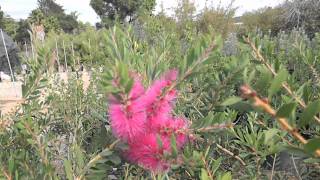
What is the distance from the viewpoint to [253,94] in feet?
1.37

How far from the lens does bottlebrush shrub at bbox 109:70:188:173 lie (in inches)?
25.5

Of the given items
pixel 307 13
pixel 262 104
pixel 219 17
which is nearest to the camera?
pixel 262 104

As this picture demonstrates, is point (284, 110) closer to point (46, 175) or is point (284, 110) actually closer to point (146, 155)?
point (146, 155)

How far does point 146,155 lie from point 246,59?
0.30 meters

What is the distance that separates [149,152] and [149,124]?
0.07 m

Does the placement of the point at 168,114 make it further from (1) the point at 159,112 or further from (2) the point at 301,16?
(2) the point at 301,16

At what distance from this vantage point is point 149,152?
2.48ft

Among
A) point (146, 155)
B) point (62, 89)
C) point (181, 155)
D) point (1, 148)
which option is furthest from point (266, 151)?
point (62, 89)

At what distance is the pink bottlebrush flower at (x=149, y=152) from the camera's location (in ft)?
2.43

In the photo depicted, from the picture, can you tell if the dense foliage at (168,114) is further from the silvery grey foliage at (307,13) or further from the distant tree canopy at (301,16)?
the silvery grey foliage at (307,13)

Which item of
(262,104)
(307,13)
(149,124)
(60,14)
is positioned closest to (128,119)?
(149,124)

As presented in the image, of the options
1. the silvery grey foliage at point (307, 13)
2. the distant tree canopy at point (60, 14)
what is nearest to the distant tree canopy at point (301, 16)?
the silvery grey foliage at point (307, 13)

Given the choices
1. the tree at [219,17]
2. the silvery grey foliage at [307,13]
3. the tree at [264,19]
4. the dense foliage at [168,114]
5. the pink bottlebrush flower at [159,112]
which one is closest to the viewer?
the dense foliage at [168,114]

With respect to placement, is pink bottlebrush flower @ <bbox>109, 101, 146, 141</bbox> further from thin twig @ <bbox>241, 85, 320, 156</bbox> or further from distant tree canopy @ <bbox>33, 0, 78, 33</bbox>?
distant tree canopy @ <bbox>33, 0, 78, 33</bbox>
